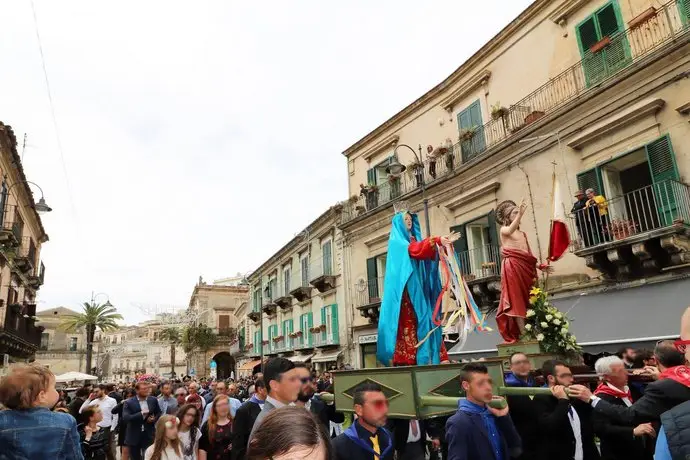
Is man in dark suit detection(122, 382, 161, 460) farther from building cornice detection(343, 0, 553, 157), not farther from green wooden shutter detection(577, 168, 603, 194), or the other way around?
building cornice detection(343, 0, 553, 157)

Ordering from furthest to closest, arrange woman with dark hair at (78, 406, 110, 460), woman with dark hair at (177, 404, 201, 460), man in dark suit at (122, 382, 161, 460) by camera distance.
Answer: man in dark suit at (122, 382, 161, 460) < woman with dark hair at (78, 406, 110, 460) < woman with dark hair at (177, 404, 201, 460)

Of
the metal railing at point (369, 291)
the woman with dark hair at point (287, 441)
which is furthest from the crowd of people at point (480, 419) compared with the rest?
the metal railing at point (369, 291)

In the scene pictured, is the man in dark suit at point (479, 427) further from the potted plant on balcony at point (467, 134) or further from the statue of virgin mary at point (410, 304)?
the potted plant on balcony at point (467, 134)

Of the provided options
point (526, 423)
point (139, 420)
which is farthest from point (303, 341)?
point (526, 423)

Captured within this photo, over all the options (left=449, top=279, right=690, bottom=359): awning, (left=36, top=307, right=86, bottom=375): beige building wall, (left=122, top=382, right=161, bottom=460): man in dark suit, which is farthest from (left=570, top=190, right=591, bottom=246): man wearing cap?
(left=36, top=307, right=86, bottom=375): beige building wall

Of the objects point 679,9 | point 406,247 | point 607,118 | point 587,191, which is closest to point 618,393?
point 406,247

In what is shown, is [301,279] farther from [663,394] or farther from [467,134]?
[663,394]

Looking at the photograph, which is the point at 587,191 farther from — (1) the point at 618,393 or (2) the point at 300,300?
(2) the point at 300,300

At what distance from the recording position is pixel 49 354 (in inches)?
2184

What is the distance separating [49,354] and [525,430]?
62.6m

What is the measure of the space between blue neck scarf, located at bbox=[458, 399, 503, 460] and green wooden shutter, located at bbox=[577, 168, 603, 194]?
908 cm

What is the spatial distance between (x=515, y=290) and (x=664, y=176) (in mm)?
5629

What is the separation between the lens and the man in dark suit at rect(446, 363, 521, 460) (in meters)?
3.34

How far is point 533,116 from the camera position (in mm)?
13117
